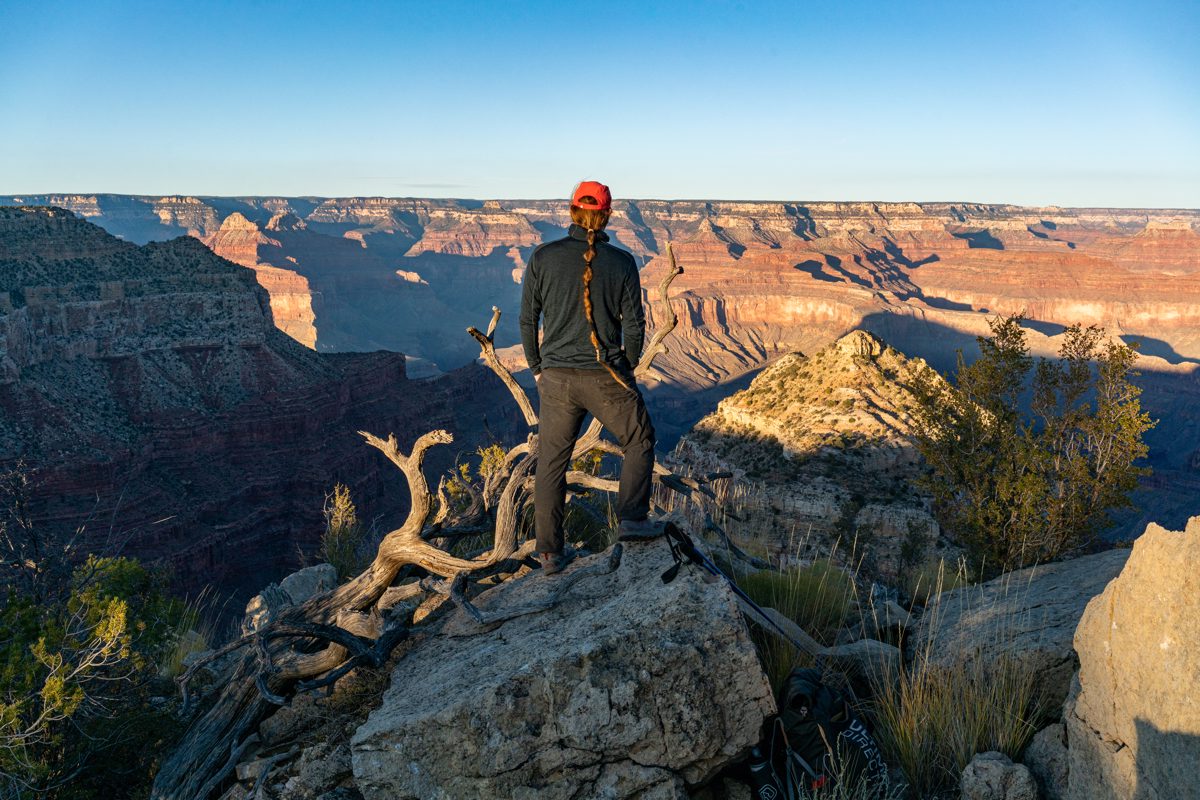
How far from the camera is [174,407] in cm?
5262

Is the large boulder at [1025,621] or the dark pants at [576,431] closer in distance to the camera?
the large boulder at [1025,621]

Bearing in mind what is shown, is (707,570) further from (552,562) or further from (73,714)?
(73,714)

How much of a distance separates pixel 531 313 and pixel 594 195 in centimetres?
101

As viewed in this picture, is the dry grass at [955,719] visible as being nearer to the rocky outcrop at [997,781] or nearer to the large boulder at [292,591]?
the rocky outcrop at [997,781]

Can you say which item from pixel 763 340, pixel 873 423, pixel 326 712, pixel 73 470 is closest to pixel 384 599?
Answer: pixel 326 712

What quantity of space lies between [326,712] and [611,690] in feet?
7.54

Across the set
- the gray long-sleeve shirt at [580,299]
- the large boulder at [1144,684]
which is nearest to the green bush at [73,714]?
the gray long-sleeve shirt at [580,299]

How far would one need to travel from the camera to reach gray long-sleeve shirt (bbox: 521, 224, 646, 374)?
572 centimetres

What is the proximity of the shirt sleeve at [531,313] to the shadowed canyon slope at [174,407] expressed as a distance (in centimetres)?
3952

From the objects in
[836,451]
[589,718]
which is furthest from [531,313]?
[836,451]

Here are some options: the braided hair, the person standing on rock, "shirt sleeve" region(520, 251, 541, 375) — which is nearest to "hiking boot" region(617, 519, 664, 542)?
the person standing on rock

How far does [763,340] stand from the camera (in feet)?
526

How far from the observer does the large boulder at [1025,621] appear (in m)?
4.93

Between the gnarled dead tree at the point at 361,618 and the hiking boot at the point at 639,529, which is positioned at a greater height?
the hiking boot at the point at 639,529
